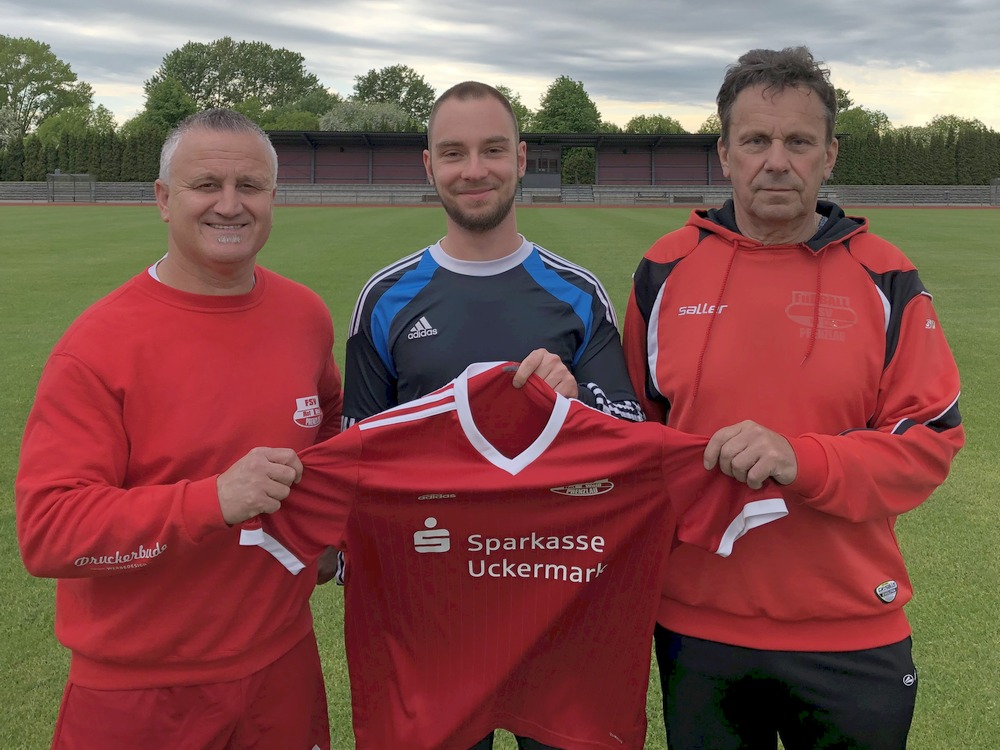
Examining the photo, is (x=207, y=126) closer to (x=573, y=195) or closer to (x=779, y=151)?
(x=779, y=151)

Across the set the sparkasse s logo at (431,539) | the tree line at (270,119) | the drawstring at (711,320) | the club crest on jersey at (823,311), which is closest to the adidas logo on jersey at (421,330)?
the sparkasse s logo at (431,539)

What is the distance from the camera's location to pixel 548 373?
225cm

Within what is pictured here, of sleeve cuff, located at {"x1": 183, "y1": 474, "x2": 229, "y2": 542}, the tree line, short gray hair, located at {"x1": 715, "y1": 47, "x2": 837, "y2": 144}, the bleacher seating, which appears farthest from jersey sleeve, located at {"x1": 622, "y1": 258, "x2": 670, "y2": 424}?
the bleacher seating

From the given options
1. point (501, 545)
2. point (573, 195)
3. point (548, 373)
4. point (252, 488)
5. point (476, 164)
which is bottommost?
point (501, 545)

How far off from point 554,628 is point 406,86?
4903 inches

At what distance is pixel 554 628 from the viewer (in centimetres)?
245

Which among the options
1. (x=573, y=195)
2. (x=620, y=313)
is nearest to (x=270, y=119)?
(x=573, y=195)

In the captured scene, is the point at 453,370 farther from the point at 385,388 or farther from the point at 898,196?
the point at 898,196

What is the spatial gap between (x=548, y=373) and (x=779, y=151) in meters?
0.92

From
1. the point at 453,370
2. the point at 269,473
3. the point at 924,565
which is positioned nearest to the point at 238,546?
the point at 269,473

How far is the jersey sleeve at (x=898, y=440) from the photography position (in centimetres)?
210

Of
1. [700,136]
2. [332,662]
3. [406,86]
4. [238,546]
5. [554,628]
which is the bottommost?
[332,662]

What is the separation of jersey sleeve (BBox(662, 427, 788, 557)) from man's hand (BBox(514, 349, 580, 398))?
292 millimetres

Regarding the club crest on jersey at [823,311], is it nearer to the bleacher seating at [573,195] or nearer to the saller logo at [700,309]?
the saller logo at [700,309]
